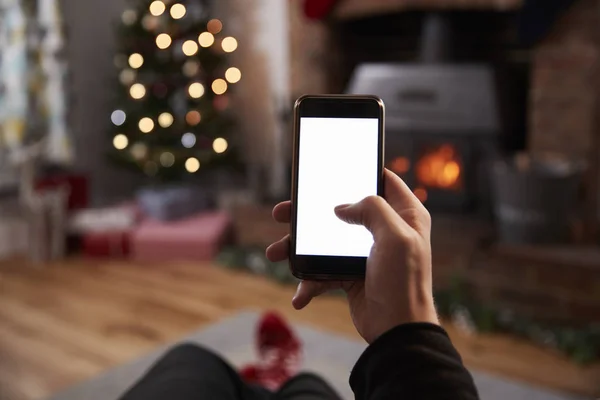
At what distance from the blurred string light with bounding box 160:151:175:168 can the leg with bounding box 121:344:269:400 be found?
2145 mm

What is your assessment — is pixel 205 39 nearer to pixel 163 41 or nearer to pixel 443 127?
pixel 163 41

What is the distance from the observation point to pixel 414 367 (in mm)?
477

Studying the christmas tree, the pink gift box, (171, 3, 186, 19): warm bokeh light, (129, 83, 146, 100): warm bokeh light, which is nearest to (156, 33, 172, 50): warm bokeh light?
the christmas tree

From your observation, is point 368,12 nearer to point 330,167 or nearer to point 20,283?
point 20,283

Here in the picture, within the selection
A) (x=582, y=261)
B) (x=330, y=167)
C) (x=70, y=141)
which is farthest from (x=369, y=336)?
(x=70, y=141)

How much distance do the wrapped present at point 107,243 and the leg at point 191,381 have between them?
201 centimetres

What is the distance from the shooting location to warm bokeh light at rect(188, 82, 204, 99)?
10.2ft

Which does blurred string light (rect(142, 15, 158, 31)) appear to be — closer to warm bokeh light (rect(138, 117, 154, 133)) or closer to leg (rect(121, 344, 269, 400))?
warm bokeh light (rect(138, 117, 154, 133))

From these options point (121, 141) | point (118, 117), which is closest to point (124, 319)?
point (121, 141)

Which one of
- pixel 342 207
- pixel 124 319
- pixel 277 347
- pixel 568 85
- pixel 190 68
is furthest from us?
pixel 190 68

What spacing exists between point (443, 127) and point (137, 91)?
1.45 meters

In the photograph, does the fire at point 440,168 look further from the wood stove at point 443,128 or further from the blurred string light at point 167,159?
the blurred string light at point 167,159

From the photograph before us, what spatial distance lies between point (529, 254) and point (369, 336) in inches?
68.6

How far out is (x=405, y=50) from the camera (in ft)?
9.93
